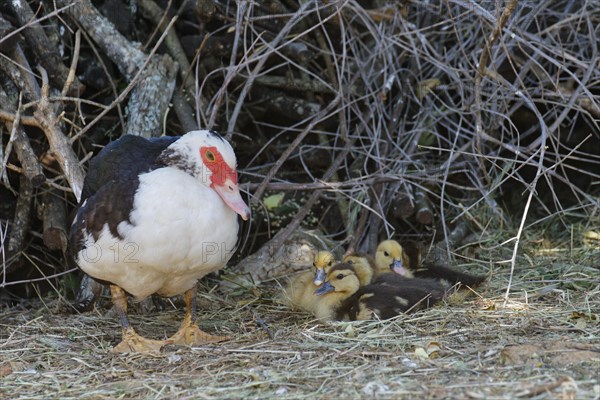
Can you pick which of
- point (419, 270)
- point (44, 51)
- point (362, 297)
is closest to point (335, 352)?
point (362, 297)

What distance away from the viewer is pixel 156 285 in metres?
4.13

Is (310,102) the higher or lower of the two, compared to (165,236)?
higher

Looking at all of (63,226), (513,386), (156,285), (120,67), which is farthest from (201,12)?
(513,386)

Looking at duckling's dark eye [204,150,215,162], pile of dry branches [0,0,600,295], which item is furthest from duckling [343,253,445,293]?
duckling's dark eye [204,150,215,162]

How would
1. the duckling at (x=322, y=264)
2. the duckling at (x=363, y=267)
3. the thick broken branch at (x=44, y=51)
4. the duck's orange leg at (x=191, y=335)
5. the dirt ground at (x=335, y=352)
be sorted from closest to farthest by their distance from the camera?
the dirt ground at (x=335, y=352) < the duck's orange leg at (x=191, y=335) < the duckling at (x=322, y=264) < the duckling at (x=363, y=267) < the thick broken branch at (x=44, y=51)

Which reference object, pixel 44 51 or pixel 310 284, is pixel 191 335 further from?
pixel 44 51

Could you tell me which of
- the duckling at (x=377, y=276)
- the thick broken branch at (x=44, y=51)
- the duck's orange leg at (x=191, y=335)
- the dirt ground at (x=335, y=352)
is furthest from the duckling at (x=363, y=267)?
the thick broken branch at (x=44, y=51)

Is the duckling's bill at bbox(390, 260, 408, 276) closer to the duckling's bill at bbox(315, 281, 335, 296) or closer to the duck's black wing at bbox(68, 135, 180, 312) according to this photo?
the duckling's bill at bbox(315, 281, 335, 296)

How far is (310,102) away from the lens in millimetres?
5977

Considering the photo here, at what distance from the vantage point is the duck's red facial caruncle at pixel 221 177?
398 centimetres

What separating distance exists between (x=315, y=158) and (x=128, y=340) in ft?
7.27

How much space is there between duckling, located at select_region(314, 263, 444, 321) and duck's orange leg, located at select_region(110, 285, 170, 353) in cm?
86

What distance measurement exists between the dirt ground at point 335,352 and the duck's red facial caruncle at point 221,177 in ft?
2.19

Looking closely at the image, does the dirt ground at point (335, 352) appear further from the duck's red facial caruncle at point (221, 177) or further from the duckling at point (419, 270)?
the duck's red facial caruncle at point (221, 177)
